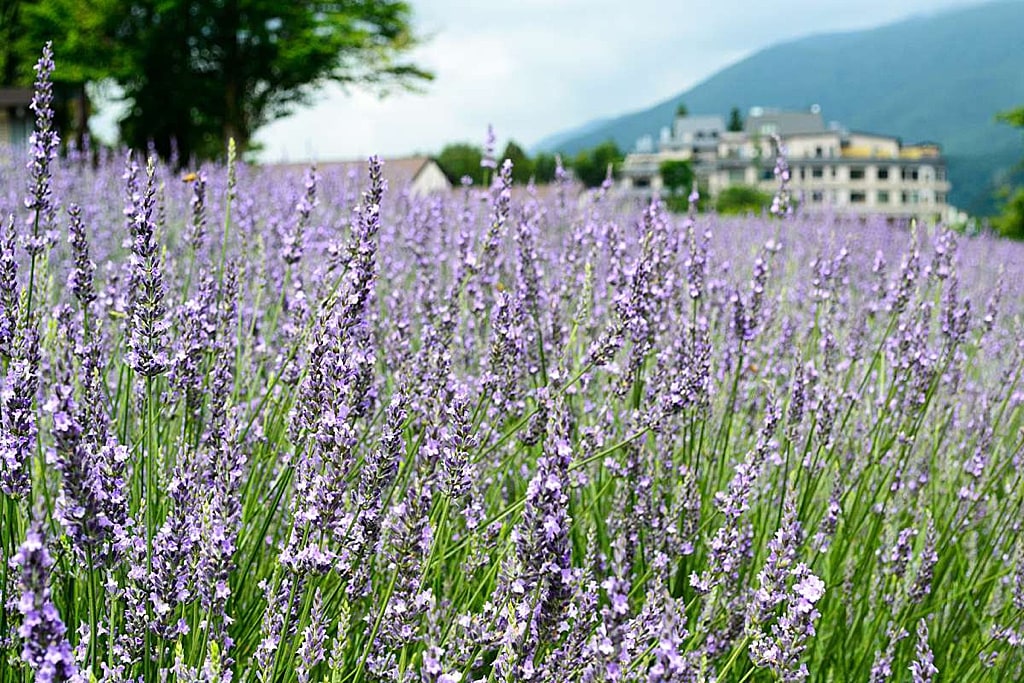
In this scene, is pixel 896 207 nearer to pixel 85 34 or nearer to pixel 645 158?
pixel 645 158

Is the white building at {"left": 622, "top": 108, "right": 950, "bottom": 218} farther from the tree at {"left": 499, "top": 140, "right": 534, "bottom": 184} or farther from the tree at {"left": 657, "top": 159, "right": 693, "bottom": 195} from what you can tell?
the tree at {"left": 499, "top": 140, "right": 534, "bottom": 184}

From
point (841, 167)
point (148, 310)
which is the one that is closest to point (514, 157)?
point (148, 310)

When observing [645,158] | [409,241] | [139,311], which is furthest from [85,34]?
[645,158]

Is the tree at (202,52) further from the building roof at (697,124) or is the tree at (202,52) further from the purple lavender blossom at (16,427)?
the building roof at (697,124)

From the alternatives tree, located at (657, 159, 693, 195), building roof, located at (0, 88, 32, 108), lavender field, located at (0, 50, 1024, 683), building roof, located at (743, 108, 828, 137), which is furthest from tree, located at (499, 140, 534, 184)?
building roof, located at (743, 108, 828, 137)

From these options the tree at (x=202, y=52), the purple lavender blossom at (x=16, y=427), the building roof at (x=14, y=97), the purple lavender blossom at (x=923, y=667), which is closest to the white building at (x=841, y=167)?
the tree at (x=202, y=52)

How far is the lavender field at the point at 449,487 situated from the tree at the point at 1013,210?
20.6 m

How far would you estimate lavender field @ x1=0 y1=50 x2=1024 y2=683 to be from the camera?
1.27m

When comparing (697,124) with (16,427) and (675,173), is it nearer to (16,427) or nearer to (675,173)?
(675,173)

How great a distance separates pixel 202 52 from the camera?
29.1m

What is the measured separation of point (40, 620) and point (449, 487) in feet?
2.05

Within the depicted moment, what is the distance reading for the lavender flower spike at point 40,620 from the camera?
0.82 meters

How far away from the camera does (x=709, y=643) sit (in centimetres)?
192

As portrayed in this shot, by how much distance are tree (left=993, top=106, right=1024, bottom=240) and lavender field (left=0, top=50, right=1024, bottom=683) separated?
2061 cm
